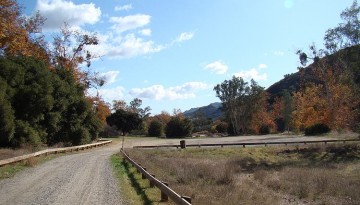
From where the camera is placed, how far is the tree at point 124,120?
337 ft

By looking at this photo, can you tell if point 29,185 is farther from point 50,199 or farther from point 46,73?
point 46,73

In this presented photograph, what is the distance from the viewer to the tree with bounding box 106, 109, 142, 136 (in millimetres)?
102625

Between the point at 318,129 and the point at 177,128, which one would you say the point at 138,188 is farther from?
the point at 177,128

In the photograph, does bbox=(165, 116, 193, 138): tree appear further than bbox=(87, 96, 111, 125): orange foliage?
Yes

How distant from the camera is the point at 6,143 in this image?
107ft

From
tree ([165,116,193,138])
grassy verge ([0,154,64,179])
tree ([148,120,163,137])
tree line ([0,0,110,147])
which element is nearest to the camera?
grassy verge ([0,154,64,179])

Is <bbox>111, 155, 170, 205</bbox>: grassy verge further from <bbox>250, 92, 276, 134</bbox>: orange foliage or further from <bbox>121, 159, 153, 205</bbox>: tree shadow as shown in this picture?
<bbox>250, 92, 276, 134</bbox>: orange foliage

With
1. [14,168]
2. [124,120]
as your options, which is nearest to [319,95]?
[124,120]

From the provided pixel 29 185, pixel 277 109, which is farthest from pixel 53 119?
pixel 277 109

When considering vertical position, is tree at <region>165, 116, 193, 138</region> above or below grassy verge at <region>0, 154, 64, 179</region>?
above

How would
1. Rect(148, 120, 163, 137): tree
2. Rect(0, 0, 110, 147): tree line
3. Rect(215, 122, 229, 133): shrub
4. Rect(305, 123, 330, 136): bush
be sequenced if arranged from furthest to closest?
Rect(215, 122, 229, 133): shrub → Rect(148, 120, 163, 137): tree → Rect(305, 123, 330, 136): bush → Rect(0, 0, 110, 147): tree line

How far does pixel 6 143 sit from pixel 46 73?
757cm

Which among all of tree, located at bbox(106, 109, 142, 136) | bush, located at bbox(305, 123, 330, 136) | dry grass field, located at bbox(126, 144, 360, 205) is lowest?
dry grass field, located at bbox(126, 144, 360, 205)

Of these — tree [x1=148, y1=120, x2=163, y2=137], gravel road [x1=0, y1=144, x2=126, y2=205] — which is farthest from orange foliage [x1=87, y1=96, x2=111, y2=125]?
gravel road [x1=0, y1=144, x2=126, y2=205]
